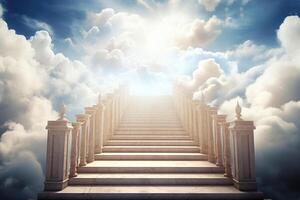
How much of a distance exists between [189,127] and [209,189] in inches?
173

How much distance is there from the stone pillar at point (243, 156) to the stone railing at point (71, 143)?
3.67 meters

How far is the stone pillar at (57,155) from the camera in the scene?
5.79m

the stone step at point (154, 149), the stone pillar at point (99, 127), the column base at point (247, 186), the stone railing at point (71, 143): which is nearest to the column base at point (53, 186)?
the stone railing at point (71, 143)

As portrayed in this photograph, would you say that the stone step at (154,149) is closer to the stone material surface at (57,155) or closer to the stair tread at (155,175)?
the stair tread at (155,175)

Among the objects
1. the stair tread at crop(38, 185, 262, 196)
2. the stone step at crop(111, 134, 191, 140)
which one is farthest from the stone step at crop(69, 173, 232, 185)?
the stone step at crop(111, 134, 191, 140)

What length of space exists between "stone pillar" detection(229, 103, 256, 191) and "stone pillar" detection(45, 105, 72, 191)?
369cm

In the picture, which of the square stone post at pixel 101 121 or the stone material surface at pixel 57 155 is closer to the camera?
the stone material surface at pixel 57 155

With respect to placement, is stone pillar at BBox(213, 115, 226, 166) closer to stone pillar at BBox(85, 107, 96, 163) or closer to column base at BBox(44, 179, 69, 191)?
stone pillar at BBox(85, 107, 96, 163)

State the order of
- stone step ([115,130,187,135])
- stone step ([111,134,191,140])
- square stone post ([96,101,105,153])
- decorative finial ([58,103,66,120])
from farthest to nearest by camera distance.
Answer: stone step ([115,130,187,135])
stone step ([111,134,191,140])
square stone post ([96,101,105,153])
decorative finial ([58,103,66,120])

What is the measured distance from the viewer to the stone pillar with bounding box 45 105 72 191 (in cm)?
579

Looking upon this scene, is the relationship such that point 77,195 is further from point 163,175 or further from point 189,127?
point 189,127

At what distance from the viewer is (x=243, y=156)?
5.89 meters

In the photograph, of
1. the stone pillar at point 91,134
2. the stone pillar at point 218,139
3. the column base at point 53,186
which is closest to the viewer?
the column base at point 53,186

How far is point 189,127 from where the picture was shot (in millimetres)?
10172
